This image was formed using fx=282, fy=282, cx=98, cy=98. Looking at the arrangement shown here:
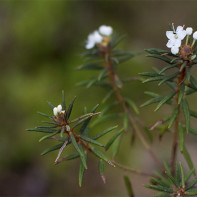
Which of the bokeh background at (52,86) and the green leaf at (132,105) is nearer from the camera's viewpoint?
Answer: the green leaf at (132,105)

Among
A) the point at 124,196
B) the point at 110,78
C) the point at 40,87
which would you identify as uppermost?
the point at 40,87

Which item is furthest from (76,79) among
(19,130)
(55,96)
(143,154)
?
(143,154)

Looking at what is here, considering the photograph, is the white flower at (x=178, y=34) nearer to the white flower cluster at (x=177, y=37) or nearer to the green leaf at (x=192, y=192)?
the white flower cluster at (x=177, y=37)

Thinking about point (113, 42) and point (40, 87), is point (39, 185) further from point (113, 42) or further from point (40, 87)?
point (113, 42)

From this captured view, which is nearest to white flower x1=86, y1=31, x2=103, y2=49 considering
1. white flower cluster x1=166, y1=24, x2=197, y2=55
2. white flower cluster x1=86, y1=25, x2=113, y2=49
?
white flower cluster x1=86, y1=25, x2=113, y2=49

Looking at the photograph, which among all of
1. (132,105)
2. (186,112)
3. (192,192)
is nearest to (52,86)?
(132,105)

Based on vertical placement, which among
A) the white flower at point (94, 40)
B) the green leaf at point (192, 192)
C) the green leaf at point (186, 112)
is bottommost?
the green leaf at point (192, 192)

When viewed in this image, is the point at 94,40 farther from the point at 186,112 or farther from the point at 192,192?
the point at 192,192

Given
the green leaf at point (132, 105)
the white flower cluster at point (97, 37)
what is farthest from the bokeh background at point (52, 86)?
the white flower cluster at point (97, 37)

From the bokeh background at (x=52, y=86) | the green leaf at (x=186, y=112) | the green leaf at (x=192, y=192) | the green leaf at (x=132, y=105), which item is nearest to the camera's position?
the green leaf at (x=192, y=192)

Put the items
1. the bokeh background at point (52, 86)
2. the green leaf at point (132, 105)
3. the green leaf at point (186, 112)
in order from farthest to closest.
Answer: the bokeh background at point (52, 86), the green leaf at point (132, 105), the green leaf at point (186, 112)
